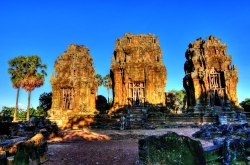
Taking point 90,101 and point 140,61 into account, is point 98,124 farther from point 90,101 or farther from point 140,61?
point 140,61

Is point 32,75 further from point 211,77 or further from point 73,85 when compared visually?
point 211,77

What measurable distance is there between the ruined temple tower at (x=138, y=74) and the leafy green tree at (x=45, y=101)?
45.8ft

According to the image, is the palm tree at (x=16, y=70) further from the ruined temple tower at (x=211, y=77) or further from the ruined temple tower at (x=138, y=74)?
the ruined temple tower at (x=211, y=77)

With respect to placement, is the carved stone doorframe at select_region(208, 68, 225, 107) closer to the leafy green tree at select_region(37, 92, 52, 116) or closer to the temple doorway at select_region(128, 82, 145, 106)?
the temple doorway at select_region(128, 82, 145, 106)

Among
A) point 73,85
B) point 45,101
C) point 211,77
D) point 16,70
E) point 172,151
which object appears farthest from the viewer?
point 45,101

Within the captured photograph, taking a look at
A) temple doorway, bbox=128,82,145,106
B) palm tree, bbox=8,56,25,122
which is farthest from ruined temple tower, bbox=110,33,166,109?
palm tree, bbox=8,56,25,122

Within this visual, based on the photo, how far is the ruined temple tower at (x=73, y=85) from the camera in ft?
68.9

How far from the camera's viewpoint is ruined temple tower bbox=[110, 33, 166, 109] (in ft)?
67.8

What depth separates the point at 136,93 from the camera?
21.3 metres

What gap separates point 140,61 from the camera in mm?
21250

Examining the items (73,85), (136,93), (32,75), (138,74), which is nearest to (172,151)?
(138,74)

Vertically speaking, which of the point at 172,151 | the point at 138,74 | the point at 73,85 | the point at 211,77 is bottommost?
the point at 172,151

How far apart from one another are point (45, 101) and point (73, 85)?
12391mm

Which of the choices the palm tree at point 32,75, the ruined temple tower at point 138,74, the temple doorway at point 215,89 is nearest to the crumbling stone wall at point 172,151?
the ruined temple tower at point 138,74
